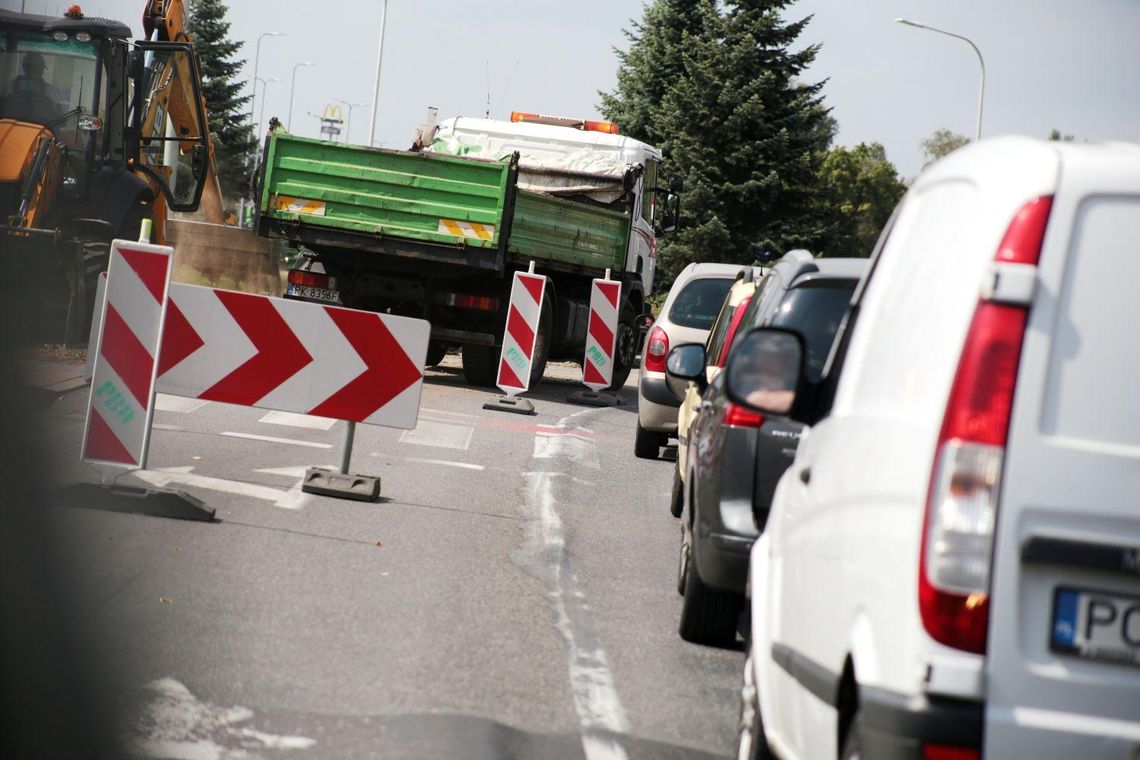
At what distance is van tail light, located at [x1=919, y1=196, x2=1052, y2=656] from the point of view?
104 inches

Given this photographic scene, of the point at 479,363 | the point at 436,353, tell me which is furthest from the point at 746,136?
the point at 479,363

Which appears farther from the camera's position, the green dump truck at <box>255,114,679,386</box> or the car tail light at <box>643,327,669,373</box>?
the green dump truck at <box>255,114,679,386</box>

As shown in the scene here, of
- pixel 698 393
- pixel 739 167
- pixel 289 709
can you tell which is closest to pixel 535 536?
pixel 698 393

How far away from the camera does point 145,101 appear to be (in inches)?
677

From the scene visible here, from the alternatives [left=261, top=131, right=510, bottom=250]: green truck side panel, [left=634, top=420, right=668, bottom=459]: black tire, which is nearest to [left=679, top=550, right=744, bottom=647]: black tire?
[left=634, top=420, right=668, bottom=459]: black tire

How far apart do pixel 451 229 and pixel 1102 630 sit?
16.1m

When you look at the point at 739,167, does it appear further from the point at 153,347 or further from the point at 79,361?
the point at 153,347

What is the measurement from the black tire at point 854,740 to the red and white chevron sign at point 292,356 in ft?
21.5

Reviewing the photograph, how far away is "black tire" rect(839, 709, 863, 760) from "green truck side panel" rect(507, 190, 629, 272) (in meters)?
15.8

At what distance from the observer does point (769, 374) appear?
12.4ft

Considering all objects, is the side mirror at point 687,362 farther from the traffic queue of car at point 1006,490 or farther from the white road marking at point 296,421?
the white road marking at point 296,421

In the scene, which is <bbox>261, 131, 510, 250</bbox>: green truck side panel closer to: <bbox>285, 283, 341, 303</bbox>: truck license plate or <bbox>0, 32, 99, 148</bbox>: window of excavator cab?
<bbox>285, 283, 341, 303</bbox>: truck license plate

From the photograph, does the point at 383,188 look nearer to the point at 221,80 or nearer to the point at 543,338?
the point at 543,338

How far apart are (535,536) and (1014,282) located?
21.3ft
